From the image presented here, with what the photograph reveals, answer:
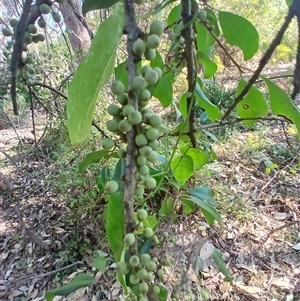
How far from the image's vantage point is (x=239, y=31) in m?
0.46

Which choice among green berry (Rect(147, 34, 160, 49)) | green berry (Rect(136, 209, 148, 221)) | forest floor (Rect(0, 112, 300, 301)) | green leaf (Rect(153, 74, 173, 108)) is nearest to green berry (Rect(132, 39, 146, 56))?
green berry (Rect(147, 34, 160, 49))

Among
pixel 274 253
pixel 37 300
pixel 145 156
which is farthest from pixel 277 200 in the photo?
pixel 145 156

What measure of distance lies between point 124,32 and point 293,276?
1.15 metres

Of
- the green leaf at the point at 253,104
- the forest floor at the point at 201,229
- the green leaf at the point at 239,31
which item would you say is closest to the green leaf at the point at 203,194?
the green leaf at the point at 253,104

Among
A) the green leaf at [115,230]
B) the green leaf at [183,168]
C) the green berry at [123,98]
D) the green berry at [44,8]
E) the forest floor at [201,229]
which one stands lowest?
the forest floor at [201,229]

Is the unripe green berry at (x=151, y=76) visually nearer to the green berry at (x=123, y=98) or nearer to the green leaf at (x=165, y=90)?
the green berry at (x=123, y=98)

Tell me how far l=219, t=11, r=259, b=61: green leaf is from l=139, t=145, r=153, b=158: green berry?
268 mm

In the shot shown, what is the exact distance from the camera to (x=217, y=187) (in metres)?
1.61

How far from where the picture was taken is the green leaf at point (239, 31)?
46 cm

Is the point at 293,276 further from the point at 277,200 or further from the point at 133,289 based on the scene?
the point at 133,289

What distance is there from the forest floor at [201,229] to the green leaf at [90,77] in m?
0.78

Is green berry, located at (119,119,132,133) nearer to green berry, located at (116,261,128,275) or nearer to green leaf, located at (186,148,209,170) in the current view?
green berry, located at (116,261,128,275)

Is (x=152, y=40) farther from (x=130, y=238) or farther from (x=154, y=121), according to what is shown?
(x=130, y=238)

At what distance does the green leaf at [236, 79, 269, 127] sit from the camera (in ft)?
1.74
